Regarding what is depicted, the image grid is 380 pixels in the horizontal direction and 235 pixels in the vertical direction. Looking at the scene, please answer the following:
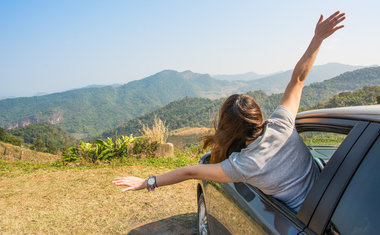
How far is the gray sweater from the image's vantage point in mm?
1516

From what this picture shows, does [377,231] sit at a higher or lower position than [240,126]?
lower

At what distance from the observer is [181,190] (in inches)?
202

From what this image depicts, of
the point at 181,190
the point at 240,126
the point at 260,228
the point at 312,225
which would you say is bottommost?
the point at 181,190

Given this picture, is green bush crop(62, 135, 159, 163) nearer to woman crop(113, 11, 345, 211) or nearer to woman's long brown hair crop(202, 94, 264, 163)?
woman crop(113, 11, 345, 211)

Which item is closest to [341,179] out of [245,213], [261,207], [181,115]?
[261,207]

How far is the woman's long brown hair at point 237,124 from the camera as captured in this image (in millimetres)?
1632

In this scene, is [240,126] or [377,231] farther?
[240,126]

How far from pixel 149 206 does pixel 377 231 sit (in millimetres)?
3817

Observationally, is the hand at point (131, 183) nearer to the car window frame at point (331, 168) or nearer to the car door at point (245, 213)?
the car door at point (245, 213)

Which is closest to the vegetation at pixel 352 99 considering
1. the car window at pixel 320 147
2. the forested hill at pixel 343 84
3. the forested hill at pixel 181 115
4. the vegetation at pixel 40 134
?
the car window at pixel 320 147

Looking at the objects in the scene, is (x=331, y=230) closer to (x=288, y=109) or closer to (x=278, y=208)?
(x=278, y=208)

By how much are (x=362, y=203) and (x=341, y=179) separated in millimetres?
→ 134

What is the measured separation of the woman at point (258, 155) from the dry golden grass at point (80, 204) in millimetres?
2447

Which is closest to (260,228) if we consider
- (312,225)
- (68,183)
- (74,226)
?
(312,225)
